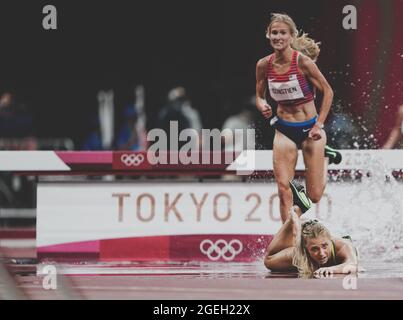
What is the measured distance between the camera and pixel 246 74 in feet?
34.2

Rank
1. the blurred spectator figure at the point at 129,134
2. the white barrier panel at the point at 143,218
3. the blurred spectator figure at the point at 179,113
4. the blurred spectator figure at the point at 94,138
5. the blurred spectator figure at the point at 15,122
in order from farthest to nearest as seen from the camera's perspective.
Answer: the blurred spectator figure at the point at 94,138
the blurred spectator figure at the point at 15,122
the blurred spectator figure at the point at 129,134
the blurred spectator figure at the point at 179,113
the white barrier panel at the point at 143,218

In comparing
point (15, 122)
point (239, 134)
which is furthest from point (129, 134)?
point (239, 134)

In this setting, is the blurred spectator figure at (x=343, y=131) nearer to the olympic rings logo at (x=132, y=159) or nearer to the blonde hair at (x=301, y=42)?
the blonde hair at (x=301, y=42)

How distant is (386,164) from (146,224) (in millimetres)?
2198

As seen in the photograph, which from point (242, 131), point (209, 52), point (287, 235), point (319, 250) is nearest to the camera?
point (319, 250)

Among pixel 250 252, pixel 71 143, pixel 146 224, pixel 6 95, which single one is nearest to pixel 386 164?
pixel 250 252

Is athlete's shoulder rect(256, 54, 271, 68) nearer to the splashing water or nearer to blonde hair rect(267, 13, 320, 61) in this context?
blonde hair rect(267, 13, 320, 61)

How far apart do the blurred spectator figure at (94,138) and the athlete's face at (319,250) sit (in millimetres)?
4224

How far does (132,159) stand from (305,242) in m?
1.78

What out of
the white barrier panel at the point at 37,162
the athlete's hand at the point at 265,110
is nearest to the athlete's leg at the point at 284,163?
the athlete's hand at the point at 265,110

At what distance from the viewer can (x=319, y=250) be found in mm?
10125

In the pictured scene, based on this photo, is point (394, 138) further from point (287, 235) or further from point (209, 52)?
point (209, 52)

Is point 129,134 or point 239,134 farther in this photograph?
point 129,134

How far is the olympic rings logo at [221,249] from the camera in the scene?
10797 millimetres
